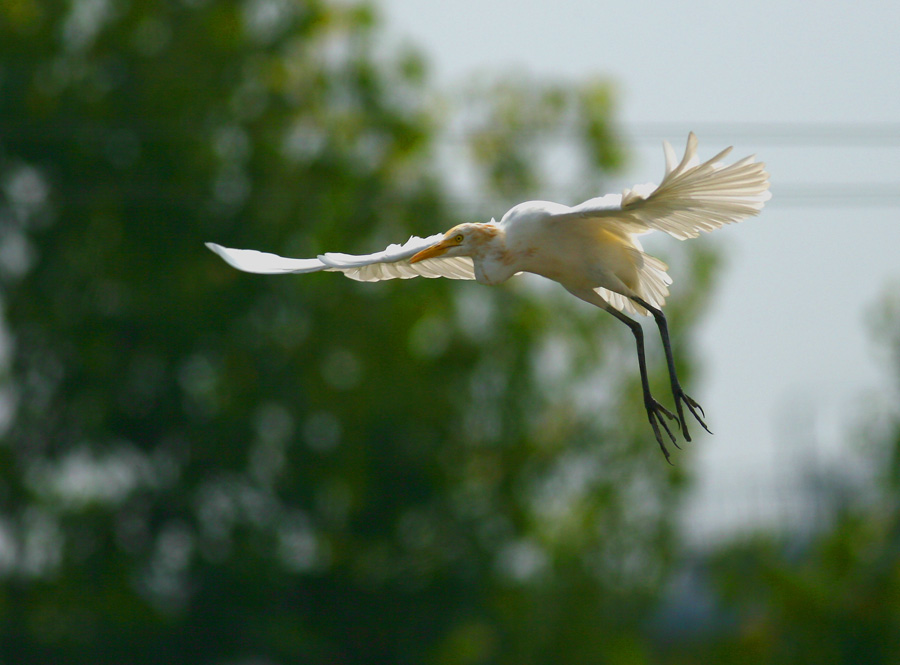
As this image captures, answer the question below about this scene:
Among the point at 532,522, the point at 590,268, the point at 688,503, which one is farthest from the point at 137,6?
the point at 590,268

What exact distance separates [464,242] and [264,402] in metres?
16.3

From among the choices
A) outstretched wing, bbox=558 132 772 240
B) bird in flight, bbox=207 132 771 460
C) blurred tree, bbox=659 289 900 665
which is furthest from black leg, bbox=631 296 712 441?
blurred tree, bbox=659 289 900 665

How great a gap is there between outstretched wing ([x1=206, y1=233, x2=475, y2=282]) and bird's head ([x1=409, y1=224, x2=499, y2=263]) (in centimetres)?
A: 13

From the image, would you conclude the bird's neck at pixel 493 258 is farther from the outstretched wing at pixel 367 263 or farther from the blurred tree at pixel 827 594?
the blurred tree at pixel 827 594

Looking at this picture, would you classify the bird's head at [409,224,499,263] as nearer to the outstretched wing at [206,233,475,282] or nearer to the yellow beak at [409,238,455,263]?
the yellow beak at [409,238,455,263]

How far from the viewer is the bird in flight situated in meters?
4.54

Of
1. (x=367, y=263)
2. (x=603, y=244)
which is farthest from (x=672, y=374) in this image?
(x=367, y=263)

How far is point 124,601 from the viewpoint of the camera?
1970 centimetres

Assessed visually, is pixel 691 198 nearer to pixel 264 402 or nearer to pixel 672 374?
pixel 672 374

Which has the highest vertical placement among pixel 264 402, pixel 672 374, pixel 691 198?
pixel 691 198

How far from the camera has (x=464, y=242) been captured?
203 inches

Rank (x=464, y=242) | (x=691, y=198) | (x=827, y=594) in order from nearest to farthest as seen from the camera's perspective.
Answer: (x=691, y=198) < (x=464, y=242) < (x=827, y=594)

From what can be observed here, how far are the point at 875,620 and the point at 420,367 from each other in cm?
852

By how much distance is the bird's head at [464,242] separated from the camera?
5105mm
